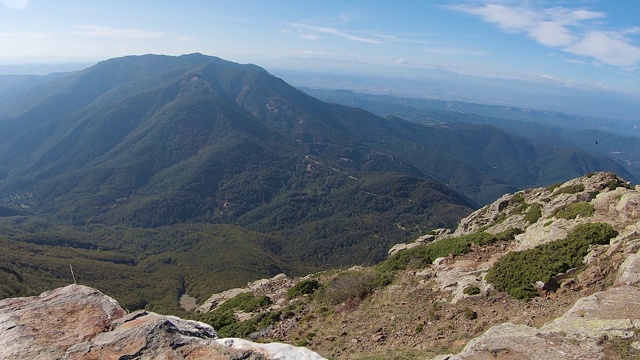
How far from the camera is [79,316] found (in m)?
12.0

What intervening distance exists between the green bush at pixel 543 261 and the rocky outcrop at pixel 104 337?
15134 millimetres

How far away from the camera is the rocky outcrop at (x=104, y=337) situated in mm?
10078

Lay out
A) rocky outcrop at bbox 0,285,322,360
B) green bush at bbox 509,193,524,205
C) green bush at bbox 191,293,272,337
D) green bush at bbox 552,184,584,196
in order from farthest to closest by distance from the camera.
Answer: green bush at bbox 509,193,524,205 < green bush at bbox 552,184,584,196 < green bush at bbox 191,293,272,337 < rocky outcrop at bbox 0,285,322,360

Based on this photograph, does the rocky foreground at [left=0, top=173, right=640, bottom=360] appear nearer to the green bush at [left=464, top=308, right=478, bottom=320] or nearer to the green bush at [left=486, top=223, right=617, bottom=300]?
the green bush at [left=464, top=308, right=478, bottom=320]

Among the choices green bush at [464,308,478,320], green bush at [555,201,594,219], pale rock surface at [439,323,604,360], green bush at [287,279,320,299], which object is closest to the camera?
pale rock surface at [439,323,604,360]

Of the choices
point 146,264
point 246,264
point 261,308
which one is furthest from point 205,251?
point 261,308

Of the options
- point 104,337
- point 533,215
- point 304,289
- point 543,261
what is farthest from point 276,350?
point 533,215

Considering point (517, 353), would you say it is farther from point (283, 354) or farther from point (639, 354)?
point (283, 354)

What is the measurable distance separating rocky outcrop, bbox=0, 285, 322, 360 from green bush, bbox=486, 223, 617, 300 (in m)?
15.1

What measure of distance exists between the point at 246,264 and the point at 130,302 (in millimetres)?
52781

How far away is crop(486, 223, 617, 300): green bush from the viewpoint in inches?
819

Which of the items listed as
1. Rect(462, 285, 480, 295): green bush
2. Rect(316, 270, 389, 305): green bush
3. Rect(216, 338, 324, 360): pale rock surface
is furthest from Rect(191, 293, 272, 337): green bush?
Rect(216, 338, 324, 360): pale rock surface

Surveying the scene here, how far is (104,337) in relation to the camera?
10875 mm

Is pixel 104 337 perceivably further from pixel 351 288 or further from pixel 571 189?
pixel 571 189
